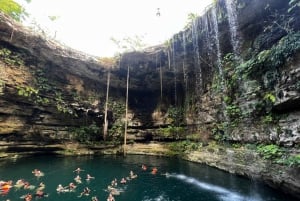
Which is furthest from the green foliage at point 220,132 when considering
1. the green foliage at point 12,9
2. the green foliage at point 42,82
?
the green foliage at point 12,9

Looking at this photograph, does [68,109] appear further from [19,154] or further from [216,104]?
[216,104]

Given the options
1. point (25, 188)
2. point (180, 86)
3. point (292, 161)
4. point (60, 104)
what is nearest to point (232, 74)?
point (292, 161)

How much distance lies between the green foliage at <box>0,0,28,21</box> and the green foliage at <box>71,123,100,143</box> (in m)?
10.3

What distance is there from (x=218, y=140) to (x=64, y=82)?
12676 mm

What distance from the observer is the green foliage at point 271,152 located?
7633 millimetres

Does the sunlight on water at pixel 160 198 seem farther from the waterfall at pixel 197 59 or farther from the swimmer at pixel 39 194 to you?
the waterfall at pixel 197 59

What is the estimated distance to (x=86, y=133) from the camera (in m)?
18.6

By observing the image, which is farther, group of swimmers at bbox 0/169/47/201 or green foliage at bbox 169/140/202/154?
green foliage at bbox 169/140/202/154

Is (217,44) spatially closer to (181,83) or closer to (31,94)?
(181,83)

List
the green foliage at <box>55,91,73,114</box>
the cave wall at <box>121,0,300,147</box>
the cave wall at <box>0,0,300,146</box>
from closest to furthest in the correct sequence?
the cave wall at <box>121,0,300,147</box> → the cave wall at <box>0,0,300,146</box> → the green foliage at <box>55,91,73,114</box>

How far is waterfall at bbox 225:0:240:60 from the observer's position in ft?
37.5

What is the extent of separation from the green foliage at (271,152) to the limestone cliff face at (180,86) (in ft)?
0.81

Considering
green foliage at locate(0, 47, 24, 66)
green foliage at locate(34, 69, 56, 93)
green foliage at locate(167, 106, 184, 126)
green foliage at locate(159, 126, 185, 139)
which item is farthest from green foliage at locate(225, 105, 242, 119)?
green foliage at locate(0, 47, 24, 66)

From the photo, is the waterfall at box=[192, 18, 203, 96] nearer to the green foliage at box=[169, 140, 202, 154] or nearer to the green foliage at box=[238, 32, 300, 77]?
the green foliage at box=[169, 140, 202, 154]
